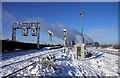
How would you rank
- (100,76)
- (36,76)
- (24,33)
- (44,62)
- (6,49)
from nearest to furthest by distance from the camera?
1. (36,76)
2. (100,76)
3. (44,62)
4. (6,49)
5. (24,33)

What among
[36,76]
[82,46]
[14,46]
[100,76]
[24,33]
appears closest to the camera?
[36,76]

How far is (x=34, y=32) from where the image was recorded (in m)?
65.4

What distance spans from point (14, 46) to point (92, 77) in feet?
145

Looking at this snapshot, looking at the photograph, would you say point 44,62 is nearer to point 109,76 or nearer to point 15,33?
point 109,76

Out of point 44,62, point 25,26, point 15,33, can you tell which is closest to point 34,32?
point 25,26

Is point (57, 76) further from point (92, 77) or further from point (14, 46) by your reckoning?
point (14, 46)

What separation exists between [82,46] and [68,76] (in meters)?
14.3

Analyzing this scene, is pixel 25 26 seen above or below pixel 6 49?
above

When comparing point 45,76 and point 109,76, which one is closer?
point 45,76

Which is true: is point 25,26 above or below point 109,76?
above

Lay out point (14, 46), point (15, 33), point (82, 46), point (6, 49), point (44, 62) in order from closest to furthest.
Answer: point (44, 62) → point (82, 46) → point (6, 49) → point (14, 46) → point (15, 33)

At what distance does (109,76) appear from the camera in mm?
13086

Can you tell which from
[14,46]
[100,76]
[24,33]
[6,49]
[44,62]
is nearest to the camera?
[100,76]

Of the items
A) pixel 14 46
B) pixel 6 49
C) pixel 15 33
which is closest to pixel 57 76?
pixel 6 49
